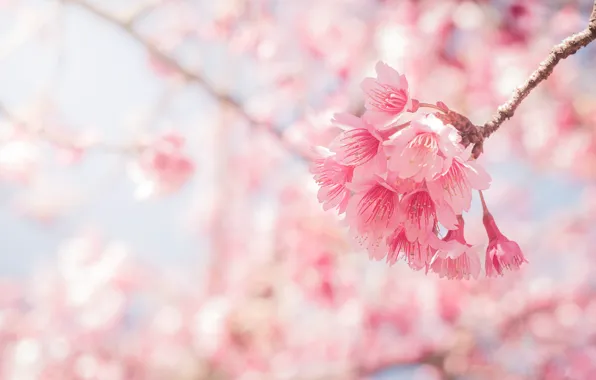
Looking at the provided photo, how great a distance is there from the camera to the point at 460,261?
84cm

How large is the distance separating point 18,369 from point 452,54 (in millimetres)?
3780

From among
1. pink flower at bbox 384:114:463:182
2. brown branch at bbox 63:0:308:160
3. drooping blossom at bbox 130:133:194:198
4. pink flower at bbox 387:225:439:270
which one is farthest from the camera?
drooping blossom at bbox 130:133:194:198

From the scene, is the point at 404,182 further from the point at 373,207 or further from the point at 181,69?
the point at 181,69

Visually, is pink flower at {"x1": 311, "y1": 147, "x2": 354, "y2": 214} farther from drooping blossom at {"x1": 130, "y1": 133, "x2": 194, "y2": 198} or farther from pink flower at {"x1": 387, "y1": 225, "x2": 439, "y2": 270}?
drooping blossom at {"x1": 130, "y1": 133, "x2": 194, "y2": 198}

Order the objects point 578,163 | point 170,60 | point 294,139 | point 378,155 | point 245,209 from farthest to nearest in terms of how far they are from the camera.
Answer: point 245,209, point 578,163, point 294,139, point 170,60, point 378,155

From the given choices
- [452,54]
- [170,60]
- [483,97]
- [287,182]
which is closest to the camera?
[170,60]

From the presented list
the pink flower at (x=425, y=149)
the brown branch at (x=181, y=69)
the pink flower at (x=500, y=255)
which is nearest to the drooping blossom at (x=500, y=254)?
the pink flower at (x=500, y=255)

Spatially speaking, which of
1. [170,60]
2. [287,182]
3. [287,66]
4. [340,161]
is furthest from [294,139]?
[287,182]

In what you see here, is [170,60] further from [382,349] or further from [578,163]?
[578,163]

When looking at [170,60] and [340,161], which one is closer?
[340,161]

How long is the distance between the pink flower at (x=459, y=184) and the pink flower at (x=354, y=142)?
0.10m

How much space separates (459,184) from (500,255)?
0.50 ft

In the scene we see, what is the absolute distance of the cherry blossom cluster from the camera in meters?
0.74

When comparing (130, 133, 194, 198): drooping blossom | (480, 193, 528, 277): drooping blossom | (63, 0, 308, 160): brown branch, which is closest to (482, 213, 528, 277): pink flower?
(480, 193, 528, 277): drooping blossom
